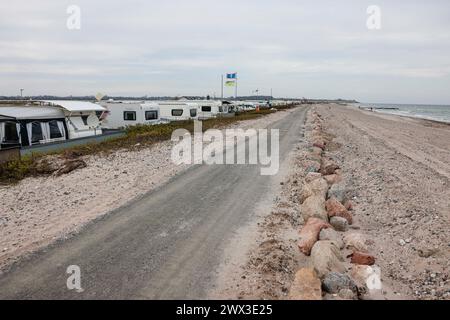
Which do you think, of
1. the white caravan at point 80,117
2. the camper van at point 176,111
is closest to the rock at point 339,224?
the white caravan at point 80,117

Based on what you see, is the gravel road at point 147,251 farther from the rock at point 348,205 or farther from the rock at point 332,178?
the rock at point 332,178

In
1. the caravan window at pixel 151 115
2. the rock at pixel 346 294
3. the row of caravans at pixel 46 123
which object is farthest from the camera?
the caravan window at pixel 151 115

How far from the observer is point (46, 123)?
24516mm

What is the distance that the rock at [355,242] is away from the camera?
7984 mm

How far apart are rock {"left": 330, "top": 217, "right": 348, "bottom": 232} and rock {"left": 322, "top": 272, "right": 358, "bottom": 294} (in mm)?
3182

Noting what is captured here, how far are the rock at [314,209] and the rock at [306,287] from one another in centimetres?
329

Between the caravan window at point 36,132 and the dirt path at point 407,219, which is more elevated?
the caravan window at point 36,132

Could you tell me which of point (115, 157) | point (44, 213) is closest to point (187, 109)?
point (115, 157)

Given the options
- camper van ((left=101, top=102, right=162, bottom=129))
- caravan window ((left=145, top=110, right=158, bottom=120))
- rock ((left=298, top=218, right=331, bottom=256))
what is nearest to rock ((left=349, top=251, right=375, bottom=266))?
rock ((left=298, top=218, right=331, bottom=256))

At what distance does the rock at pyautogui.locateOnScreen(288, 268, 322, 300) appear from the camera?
5734 millimetres

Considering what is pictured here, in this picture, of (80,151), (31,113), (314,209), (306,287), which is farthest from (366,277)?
(31,113)

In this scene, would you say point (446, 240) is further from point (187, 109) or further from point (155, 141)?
point (187, 109)

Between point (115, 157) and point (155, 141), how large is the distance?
5562mm

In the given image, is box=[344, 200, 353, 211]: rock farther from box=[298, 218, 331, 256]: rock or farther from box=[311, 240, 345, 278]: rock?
box=[311, 240, 345, 278]: rock
